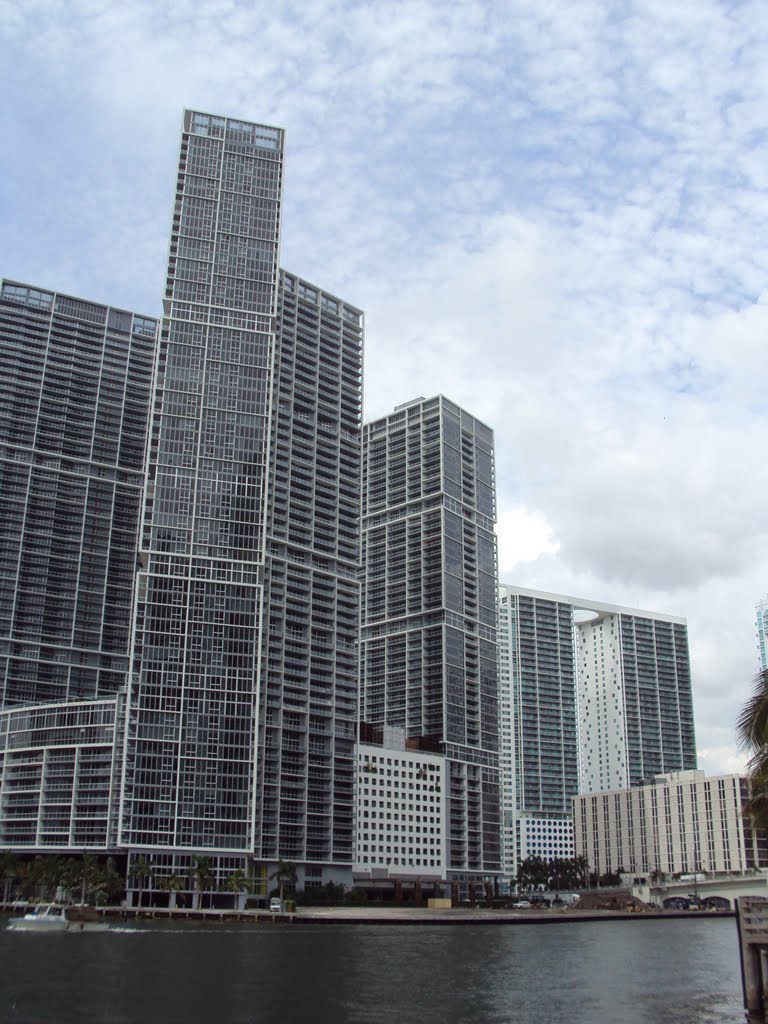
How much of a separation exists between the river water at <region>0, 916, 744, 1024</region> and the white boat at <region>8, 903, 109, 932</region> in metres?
7.35

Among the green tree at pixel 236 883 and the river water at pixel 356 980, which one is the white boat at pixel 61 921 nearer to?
the river water at pixel 356 980

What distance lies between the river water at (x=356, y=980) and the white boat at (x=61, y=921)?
24.1 ft

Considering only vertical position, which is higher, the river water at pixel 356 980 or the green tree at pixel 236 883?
the green tree at pixel 236 883

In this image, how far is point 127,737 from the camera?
193 metres

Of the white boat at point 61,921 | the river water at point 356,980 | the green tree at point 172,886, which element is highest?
the green tree at point 172,886

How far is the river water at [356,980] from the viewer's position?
6525 centimetres

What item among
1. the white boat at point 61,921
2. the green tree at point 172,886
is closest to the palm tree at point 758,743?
the white boat at point 61,921

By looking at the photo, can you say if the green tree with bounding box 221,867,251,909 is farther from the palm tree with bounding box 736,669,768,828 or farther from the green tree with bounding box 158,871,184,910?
the palm tree with bounding box 736,669,768,828

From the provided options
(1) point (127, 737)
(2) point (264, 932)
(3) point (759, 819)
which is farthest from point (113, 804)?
(3) point (759, 819)

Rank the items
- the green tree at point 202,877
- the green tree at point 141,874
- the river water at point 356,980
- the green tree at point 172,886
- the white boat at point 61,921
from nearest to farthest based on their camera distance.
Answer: the river water at point 356,980, the white boat at point 61,921, the green tree at point 172,886, the green tree at point 141,874, the green tree at point 202,877

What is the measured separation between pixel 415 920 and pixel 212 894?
37.4 meters

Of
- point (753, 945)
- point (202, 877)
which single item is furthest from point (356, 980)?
point (202, 877)

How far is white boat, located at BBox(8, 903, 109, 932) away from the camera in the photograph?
142m

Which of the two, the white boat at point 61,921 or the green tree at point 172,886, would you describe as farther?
the green tree at point 172,886
